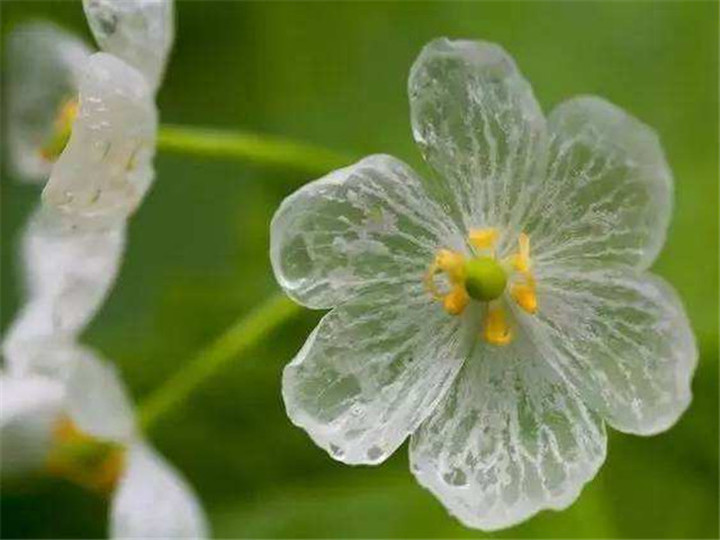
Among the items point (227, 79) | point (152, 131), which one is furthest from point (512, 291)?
point (227, 79)

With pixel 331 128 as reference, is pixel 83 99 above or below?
above

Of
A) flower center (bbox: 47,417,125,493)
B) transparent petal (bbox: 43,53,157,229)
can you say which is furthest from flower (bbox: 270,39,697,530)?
flower center (bbox: 47,417,125,493)

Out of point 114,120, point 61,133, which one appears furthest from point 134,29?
point 61,133

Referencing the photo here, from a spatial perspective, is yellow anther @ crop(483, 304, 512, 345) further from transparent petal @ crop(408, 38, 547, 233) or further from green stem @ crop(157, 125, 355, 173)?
green stem @ crop(157, 125, 355, 173)

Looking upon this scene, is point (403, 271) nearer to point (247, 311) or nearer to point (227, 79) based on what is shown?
point (247, 311)

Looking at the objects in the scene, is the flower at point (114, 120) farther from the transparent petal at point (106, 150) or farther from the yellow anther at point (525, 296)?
the yellow anther at point (525, 296)

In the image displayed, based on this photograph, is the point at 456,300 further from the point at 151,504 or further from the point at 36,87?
the point at 36,87

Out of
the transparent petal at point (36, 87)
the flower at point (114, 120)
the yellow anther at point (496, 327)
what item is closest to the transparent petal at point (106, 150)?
the flower at point (114, 120)
